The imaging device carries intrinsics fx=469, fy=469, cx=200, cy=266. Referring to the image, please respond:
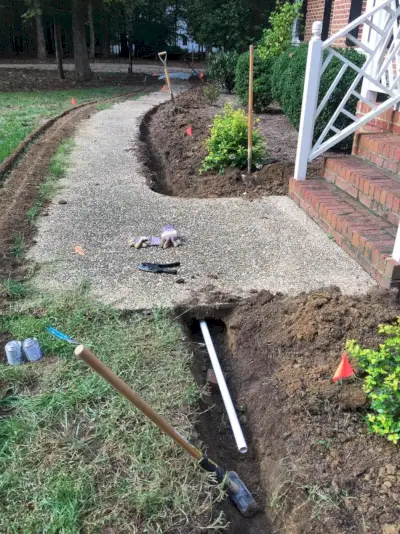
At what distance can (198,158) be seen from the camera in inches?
263

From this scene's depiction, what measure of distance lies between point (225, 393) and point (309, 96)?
345 centimetres

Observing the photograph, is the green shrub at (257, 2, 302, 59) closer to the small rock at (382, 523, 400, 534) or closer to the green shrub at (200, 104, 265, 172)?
the green shrub at (200, 104, 265, 172)

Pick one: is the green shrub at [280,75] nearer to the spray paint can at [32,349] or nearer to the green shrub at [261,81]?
the green shrub at [261,81]

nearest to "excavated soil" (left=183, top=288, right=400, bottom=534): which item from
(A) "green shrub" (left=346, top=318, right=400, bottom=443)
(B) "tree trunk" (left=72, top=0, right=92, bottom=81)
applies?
(A) "green shrub" (left=346, top=318, right=400, bottom=443)

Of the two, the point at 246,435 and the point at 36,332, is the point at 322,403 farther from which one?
the point at 36,332

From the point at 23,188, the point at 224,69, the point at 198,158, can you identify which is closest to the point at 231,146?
the point at 198,158

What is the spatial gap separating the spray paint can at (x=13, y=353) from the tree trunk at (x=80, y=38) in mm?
14832

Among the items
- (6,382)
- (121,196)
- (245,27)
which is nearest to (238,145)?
(121,196)

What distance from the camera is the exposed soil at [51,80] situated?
15.5m

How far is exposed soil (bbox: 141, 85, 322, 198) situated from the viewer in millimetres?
5629

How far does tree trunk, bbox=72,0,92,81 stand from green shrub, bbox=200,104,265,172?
11334 millimetres

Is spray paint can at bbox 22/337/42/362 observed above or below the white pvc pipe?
above

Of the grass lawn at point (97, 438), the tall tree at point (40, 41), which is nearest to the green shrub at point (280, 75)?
the grass lawn at point (97, 438)

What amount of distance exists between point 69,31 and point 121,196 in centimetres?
2362
